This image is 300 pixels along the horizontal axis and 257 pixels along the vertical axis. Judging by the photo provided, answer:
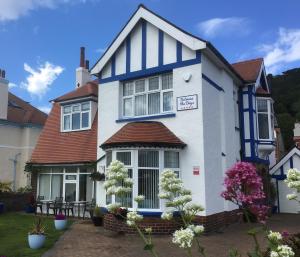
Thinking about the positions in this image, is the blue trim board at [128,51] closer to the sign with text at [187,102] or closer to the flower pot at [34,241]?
the sign with text at [187,102]

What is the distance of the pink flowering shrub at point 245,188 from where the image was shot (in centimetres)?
407

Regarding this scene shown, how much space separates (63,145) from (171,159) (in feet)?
24.8

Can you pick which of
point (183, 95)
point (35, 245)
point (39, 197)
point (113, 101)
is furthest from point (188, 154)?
point (39, 197)

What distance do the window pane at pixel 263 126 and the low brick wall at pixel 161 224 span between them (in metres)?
5.55

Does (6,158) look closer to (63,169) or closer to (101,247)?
(63,169)

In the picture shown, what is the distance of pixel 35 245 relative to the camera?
9.90 meters

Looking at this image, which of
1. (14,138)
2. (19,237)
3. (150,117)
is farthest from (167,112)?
(14,138)

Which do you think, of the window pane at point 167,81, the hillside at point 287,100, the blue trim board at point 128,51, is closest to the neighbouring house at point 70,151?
the blue trim board at point 128,51

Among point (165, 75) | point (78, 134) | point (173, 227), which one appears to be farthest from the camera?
point (78, 134)

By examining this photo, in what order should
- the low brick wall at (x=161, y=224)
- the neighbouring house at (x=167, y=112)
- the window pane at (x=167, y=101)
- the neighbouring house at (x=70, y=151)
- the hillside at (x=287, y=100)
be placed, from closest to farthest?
1. the low brick wall at (x=161, y=224)
2. the neighbouring house at (x=167, y=112)
3. the window pane at (x=167, y=101)
4. the neighbouring house at (x=70, y=151)
5. the hillside at (x=287, y=100)

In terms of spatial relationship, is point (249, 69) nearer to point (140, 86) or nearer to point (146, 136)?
point (140, 86)

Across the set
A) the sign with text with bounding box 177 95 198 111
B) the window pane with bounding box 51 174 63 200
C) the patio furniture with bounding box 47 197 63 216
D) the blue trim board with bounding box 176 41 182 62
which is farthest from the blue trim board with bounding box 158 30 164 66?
the window pane with bounding box 51 174 63 200

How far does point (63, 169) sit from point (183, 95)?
828 centimetres

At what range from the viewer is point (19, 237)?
1180 centimetres
